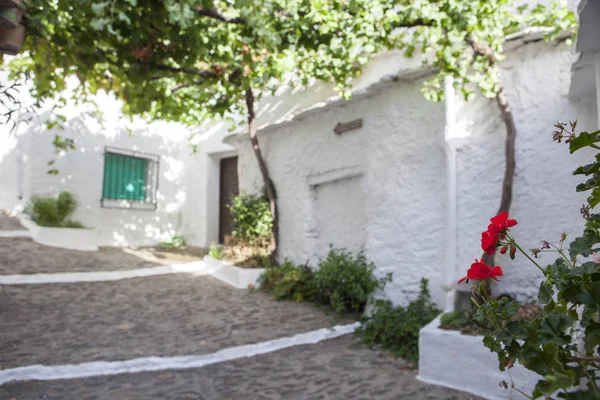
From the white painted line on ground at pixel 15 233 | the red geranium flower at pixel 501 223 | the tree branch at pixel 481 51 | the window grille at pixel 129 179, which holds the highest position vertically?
Answer: the tree branch at pixel 481 51

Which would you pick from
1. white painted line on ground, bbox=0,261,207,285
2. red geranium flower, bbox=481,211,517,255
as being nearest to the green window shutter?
white painted line on ground, bbox=0,261,207,285

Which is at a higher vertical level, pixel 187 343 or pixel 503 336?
pixel 503 336

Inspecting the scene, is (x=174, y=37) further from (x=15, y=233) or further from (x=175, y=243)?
(x=175, y=243)

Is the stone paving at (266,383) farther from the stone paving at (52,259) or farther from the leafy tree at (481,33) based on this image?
the stone paving at (52,259)

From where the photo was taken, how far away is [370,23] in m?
4.21

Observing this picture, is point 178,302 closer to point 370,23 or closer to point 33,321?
point 33,321

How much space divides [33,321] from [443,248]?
4483 millimetres

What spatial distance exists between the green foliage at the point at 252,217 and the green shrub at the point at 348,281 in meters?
2.04

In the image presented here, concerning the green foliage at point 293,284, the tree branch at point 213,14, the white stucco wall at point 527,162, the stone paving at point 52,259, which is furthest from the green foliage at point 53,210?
the white stucco wall at point 527,162

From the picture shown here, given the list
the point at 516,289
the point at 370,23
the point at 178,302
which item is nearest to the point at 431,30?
the point at 370,23

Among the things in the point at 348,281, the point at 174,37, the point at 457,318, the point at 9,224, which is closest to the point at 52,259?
the point at 9,224

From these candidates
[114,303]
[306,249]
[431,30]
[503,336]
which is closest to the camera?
[503,336]

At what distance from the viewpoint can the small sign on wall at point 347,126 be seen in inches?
231

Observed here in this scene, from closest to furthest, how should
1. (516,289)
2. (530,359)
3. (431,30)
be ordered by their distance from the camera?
(530,359)
(516,289)
(431,30)
